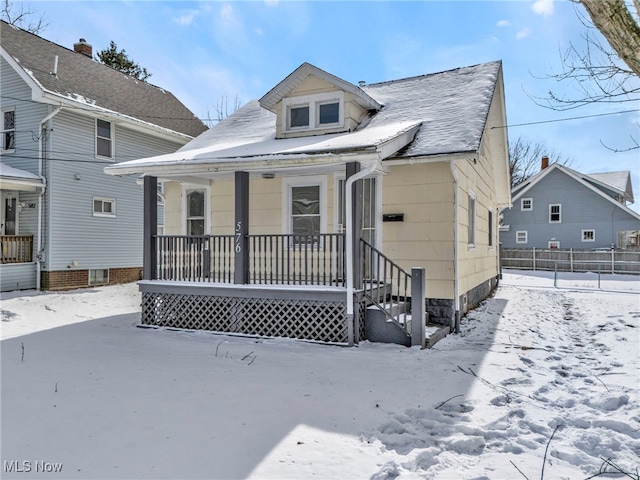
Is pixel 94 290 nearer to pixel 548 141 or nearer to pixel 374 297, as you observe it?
pixel 374 297

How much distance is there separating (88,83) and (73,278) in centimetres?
701

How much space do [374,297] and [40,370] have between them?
5011 mm

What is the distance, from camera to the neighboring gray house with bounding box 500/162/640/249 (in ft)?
87.7

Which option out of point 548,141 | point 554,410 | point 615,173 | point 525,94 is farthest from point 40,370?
point 548,141

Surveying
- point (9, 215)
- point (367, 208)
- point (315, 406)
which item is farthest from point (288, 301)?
point (9, 215)

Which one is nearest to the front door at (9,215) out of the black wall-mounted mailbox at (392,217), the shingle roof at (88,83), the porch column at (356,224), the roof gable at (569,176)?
the shingle roof at (88,83)

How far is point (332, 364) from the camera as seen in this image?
19.6 feet

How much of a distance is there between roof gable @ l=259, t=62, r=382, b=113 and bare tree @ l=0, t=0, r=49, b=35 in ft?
67.7

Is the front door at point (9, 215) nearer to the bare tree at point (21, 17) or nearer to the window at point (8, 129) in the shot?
the window at point (8, 129)

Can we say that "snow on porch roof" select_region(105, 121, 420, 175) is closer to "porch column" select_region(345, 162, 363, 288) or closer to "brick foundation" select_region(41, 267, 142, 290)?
"porch column" select_region(345, 162, 363, 288)

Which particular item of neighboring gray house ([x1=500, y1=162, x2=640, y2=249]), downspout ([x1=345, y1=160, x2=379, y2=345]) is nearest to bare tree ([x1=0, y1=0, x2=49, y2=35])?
downspout ([x1=345, y1=160, x2=379, y2=345])

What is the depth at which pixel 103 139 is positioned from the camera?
15.2 meters

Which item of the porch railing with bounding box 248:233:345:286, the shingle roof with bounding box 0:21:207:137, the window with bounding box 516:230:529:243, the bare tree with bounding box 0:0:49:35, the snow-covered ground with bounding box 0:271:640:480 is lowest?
the snow-covered ground with bounding box 0:271:640:480

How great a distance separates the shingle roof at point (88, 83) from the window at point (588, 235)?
23679mm
